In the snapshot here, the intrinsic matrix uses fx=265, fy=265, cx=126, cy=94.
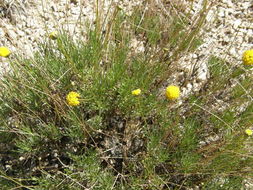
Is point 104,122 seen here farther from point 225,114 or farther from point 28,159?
point 225,114

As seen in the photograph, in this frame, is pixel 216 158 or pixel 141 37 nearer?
pixel 216 158

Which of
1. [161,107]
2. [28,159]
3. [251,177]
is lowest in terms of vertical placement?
[28,159]

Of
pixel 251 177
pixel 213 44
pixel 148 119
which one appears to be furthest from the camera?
pixel 213 44

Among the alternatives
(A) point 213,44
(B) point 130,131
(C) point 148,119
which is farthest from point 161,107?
(A) point 213,44

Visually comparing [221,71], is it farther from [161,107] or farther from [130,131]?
[130,131]

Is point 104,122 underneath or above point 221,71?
underneath

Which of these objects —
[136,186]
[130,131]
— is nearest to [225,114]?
[130,131]

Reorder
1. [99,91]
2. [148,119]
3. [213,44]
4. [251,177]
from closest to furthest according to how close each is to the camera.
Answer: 1. [251,177]
2. [99,91]
3. [148,119]
4. [213,44]
